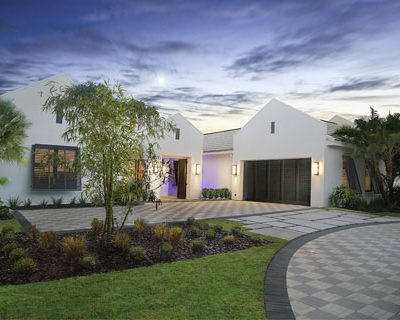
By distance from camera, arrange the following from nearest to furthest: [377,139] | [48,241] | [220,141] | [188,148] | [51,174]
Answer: [48,241] → [51,174] → [377,139] → [188,148] → [220,141]

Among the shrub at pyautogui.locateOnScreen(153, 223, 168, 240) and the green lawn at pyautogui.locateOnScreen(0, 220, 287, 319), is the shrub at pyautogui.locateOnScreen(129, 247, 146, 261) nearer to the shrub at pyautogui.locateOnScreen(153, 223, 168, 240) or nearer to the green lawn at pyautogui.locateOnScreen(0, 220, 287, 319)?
the green lawn at pyautogui.locateOnScreen(0, 220, 287, 319)

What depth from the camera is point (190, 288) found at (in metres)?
3.57

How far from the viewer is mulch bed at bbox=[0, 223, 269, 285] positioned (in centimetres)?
396

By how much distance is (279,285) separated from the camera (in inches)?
150

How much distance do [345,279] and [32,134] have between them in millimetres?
11231

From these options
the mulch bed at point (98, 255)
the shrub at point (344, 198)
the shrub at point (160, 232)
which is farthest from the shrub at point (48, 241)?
the shrub at point (344, 198)

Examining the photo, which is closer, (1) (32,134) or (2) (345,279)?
(2) (345,279)

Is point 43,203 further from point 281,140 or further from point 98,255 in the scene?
point 281,140

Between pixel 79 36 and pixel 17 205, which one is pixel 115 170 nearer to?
pixel 79 36

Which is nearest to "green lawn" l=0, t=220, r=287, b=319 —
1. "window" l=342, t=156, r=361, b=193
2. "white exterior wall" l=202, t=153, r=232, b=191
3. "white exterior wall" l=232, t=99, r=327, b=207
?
"white exterior wall" l=232, t=99, r=327, b=207

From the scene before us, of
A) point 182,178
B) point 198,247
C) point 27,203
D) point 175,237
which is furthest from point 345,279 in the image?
point 182,178

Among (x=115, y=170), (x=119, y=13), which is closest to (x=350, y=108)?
(x=119, y=13)

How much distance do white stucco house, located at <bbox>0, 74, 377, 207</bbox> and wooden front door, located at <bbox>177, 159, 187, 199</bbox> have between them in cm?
5

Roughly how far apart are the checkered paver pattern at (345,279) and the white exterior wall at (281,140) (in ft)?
23.5
